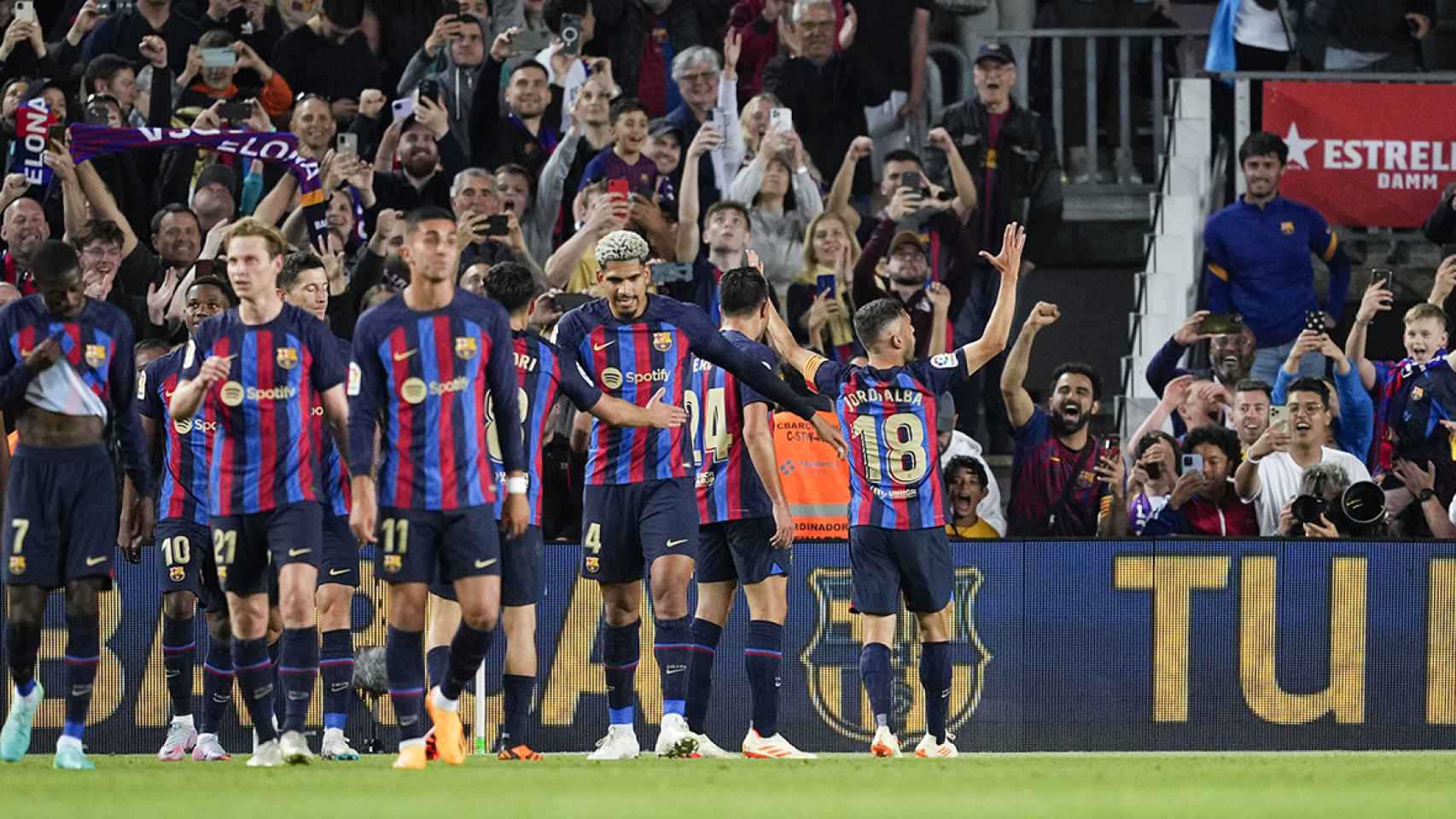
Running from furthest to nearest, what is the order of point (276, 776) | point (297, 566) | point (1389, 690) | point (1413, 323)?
point (1413, 323)
point (1389, 690)
point (297, 566)
point (276, 776)

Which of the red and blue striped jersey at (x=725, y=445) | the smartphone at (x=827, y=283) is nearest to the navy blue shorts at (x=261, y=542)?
the red and blue striped jersey at (x=725, y=445)

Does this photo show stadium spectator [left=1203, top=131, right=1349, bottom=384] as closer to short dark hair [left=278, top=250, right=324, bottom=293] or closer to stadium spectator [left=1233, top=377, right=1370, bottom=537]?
stadium spectator [left=1233, top=377, right=1370, bottom=537]

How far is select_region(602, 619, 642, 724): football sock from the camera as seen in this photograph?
1121cm

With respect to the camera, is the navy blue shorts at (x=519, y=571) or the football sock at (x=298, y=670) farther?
the navy blue shorts at (x=519, y=571)

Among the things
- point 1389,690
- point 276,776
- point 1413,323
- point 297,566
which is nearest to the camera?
point 276,776

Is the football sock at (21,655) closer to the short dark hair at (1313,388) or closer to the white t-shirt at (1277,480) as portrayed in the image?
the white t-shirt at (1277,480)

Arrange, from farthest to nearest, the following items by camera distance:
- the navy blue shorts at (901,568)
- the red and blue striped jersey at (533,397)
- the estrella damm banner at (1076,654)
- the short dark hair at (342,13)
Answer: the short dark hair at (342,13)
the estrella damm banner at (1076,654)
the navy blue shorts at (901,568)
the red and blue striped jersey at (533,397)

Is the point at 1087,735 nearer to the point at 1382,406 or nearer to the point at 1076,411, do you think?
the point at 1076,411

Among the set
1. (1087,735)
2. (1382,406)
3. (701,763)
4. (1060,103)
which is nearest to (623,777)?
(701,763)

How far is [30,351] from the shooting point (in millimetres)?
10398

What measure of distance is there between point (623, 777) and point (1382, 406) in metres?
7.03

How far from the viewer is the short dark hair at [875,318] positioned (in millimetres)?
11672

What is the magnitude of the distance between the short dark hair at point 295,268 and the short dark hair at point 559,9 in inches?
240

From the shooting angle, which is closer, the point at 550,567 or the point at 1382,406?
the point at 550,567
